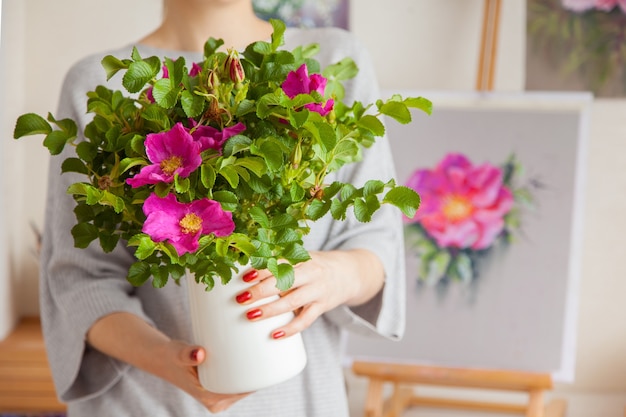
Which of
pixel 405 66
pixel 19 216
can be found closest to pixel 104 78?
pixel 405 66

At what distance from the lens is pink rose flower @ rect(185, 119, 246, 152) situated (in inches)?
29.3

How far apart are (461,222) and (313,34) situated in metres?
1.35

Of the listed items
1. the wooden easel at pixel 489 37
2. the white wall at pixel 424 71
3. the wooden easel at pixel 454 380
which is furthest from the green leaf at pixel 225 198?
the white wall at pixel 424 71

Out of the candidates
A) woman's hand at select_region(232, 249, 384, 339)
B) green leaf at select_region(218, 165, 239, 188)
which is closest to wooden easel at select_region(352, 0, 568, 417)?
woman's hand at select_region(232, 249, 384, 339)

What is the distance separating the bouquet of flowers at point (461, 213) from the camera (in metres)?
2.42

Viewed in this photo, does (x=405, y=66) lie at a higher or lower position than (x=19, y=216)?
higher

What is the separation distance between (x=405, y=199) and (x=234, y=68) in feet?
0.61

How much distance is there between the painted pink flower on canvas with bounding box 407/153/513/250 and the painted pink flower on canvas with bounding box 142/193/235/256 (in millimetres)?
1759

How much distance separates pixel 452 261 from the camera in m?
2.45

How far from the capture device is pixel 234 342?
85 centimetres

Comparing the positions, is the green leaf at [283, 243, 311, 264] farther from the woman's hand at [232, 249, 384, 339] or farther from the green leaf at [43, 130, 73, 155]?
the green leaf at [43, 130, 73, 155]

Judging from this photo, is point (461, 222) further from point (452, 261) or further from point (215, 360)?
point (215, 360)

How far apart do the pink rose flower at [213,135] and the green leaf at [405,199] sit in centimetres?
14

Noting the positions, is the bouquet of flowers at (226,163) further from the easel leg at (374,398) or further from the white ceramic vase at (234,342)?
the easel leg at (374,398)
